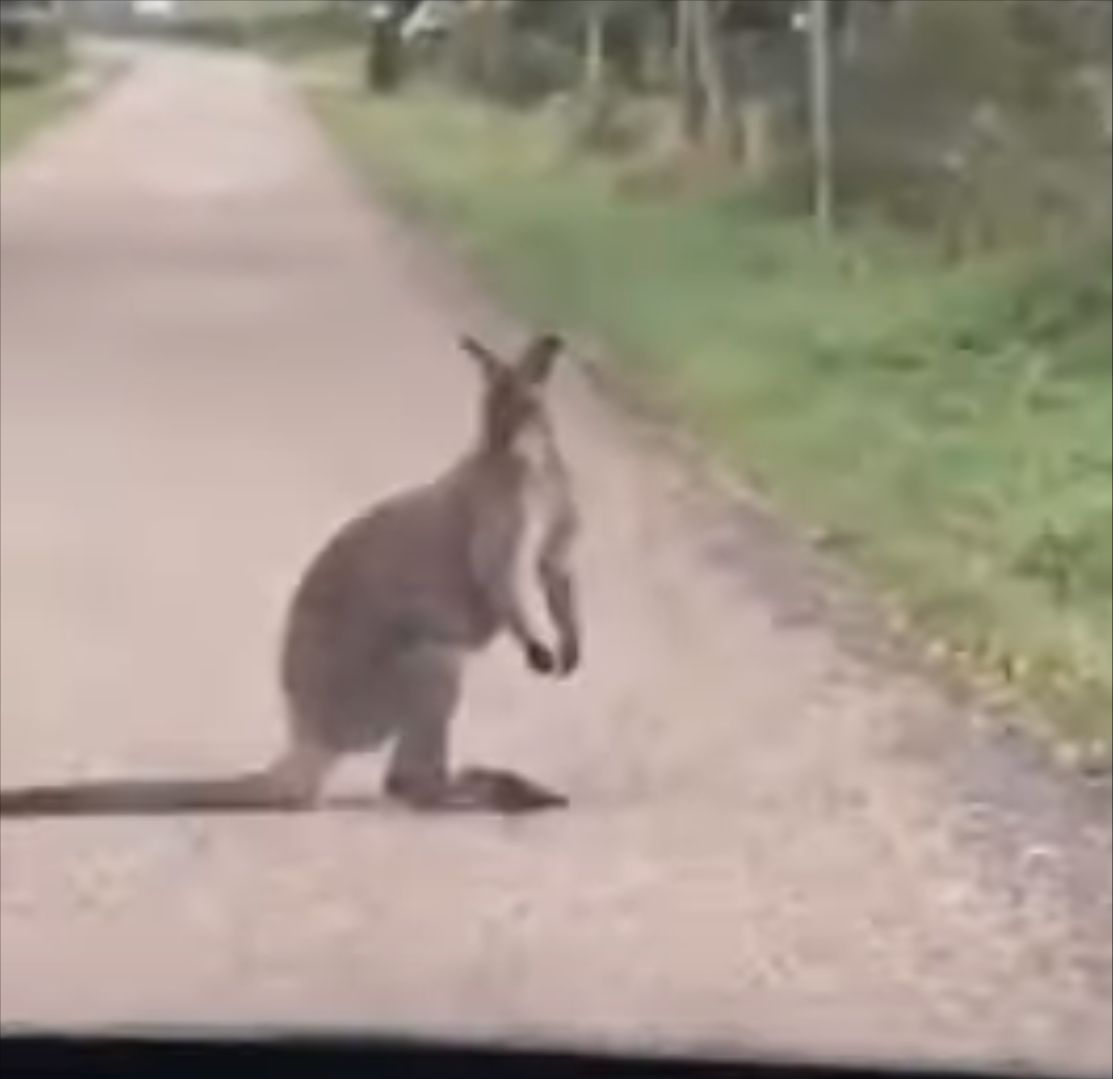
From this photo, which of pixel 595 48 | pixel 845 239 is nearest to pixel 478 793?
pixel 595 48

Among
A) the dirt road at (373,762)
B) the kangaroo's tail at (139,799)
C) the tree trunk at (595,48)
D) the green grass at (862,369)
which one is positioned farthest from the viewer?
the green grass at (862,369)

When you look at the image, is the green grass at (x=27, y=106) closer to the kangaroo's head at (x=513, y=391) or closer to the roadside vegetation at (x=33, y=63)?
the roadside vegetation at (x=33, y=63)

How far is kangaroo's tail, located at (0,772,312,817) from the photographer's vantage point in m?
2.28

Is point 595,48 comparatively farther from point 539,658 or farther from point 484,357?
point 539,658

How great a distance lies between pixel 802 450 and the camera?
9.36 feet

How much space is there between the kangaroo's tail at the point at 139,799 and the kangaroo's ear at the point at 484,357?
276 mm

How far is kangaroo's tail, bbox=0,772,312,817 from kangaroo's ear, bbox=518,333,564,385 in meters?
0.29

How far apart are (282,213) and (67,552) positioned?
253mm

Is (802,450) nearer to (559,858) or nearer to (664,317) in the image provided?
(664,317)

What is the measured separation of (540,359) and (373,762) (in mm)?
257

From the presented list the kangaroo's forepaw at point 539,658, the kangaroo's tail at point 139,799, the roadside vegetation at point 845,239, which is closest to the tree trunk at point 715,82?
the roadside vegetation at point 845,239

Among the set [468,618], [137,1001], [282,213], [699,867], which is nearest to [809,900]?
[699,867]

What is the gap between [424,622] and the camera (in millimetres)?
2334

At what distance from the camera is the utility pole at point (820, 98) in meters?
2.54
